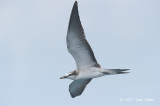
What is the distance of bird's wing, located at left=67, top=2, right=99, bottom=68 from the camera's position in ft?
79.8

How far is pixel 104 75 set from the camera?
2553 centimetres

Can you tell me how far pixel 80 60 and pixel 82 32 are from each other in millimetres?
2178

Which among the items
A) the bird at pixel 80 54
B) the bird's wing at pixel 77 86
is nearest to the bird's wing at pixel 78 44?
the bird at pixel 80 54

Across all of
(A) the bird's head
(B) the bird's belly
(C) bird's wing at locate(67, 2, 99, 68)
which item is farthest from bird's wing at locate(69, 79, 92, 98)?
(C) bird's wing at locate(67, 2, 99, 68)

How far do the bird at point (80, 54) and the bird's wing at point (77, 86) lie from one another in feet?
5.01

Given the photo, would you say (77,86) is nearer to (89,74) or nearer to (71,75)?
(71,75)

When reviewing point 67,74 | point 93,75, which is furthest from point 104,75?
point 67,74

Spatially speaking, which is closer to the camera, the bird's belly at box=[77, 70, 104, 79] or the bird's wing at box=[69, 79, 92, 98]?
the bird's belly at box=[77, 70, 104, 79]

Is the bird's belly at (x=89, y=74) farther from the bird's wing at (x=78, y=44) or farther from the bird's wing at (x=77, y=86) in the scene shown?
the bird's wing at (x=77, y=86)

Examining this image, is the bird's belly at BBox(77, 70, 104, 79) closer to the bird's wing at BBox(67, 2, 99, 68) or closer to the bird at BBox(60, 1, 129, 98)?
the bird at BBox(60, 1, 129, 98)

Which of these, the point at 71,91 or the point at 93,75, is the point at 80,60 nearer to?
the point at 93,75

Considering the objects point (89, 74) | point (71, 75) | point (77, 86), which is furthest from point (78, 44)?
point (77, 86)

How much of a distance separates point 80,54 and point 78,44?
85 centimetres

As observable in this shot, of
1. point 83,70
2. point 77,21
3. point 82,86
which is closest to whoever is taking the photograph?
point 77,21
